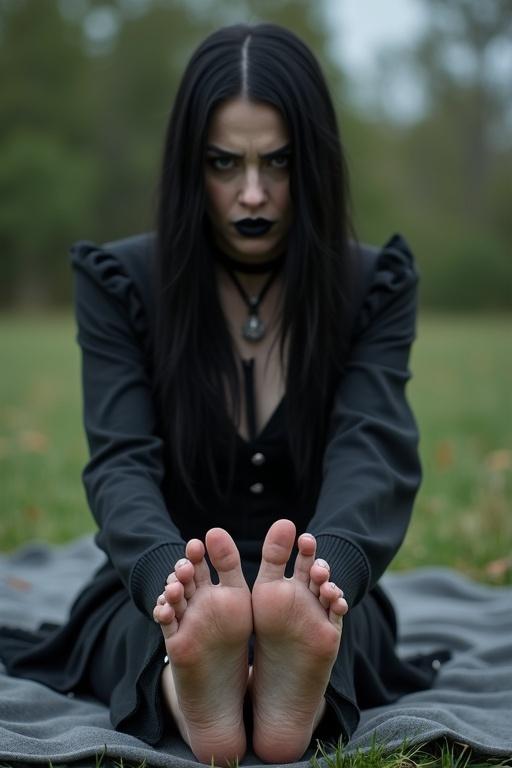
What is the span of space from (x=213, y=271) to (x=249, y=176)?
10.4 inches

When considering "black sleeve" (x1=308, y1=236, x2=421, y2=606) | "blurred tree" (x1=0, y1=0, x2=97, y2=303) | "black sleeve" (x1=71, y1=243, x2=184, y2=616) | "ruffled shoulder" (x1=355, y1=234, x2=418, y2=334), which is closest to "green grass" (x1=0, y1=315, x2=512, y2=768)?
"black sleeve" (x1=308, y1=236, x2=421, y2=606)

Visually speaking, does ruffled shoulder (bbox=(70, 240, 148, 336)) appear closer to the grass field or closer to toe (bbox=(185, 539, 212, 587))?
toe (bbox=(185, 539, 212, 587))

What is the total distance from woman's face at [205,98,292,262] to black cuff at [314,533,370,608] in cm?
72

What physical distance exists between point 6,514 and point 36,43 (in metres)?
23.4

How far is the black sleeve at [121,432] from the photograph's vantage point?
82.0 inches

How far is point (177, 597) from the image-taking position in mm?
1824

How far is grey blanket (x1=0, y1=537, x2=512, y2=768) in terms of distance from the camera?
2.06 meters

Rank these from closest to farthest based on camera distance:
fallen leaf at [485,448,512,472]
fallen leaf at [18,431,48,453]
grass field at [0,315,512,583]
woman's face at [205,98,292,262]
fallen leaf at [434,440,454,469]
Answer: woman's face at [205,98,292,262] → grass field at [0,315,512,583] → fallen leaf at [485,448,512,472] → fallen leaf at [434,440,454,469] → fallen leaf at [18,431,48,453]

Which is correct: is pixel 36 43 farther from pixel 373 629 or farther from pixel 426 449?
pixel 373 629

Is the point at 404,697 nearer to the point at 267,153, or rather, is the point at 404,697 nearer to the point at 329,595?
the point at 329,595

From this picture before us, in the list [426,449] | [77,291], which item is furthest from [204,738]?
[426,449]

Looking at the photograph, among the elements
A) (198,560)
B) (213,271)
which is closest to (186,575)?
(198,560)

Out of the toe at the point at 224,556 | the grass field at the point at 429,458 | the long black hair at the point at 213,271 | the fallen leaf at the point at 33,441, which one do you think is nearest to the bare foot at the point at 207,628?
the toe at the point at 224,556

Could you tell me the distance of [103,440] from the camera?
2.44m
